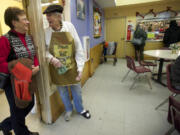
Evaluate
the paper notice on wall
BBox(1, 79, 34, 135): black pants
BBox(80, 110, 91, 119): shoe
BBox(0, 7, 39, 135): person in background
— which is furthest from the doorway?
BBox(1, 79, 34, 135): black pants

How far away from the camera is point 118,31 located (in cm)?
586

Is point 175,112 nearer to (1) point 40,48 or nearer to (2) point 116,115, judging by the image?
(2) point 116,115

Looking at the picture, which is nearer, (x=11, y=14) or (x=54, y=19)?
(x=11, y=14)

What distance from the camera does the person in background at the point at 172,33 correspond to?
4625 mm

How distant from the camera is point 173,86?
1659 millimetres

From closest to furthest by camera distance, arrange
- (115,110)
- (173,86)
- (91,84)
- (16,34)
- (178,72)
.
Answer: (16,34)
(178,72)
(173,86)
(115,110)
(91,84)

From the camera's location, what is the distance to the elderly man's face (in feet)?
4.11

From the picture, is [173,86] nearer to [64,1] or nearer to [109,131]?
[109,131]

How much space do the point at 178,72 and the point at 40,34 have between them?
1792 mm

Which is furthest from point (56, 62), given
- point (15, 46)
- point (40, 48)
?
point (15, 46)

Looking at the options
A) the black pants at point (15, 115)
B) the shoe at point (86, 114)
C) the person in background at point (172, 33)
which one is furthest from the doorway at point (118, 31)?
the black pants at point (15, 115)

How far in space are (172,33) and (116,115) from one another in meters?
4.64

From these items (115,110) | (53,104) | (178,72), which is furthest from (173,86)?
(53,104)

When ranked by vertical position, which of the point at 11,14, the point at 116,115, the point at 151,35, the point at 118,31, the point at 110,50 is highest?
the point at 118,31
